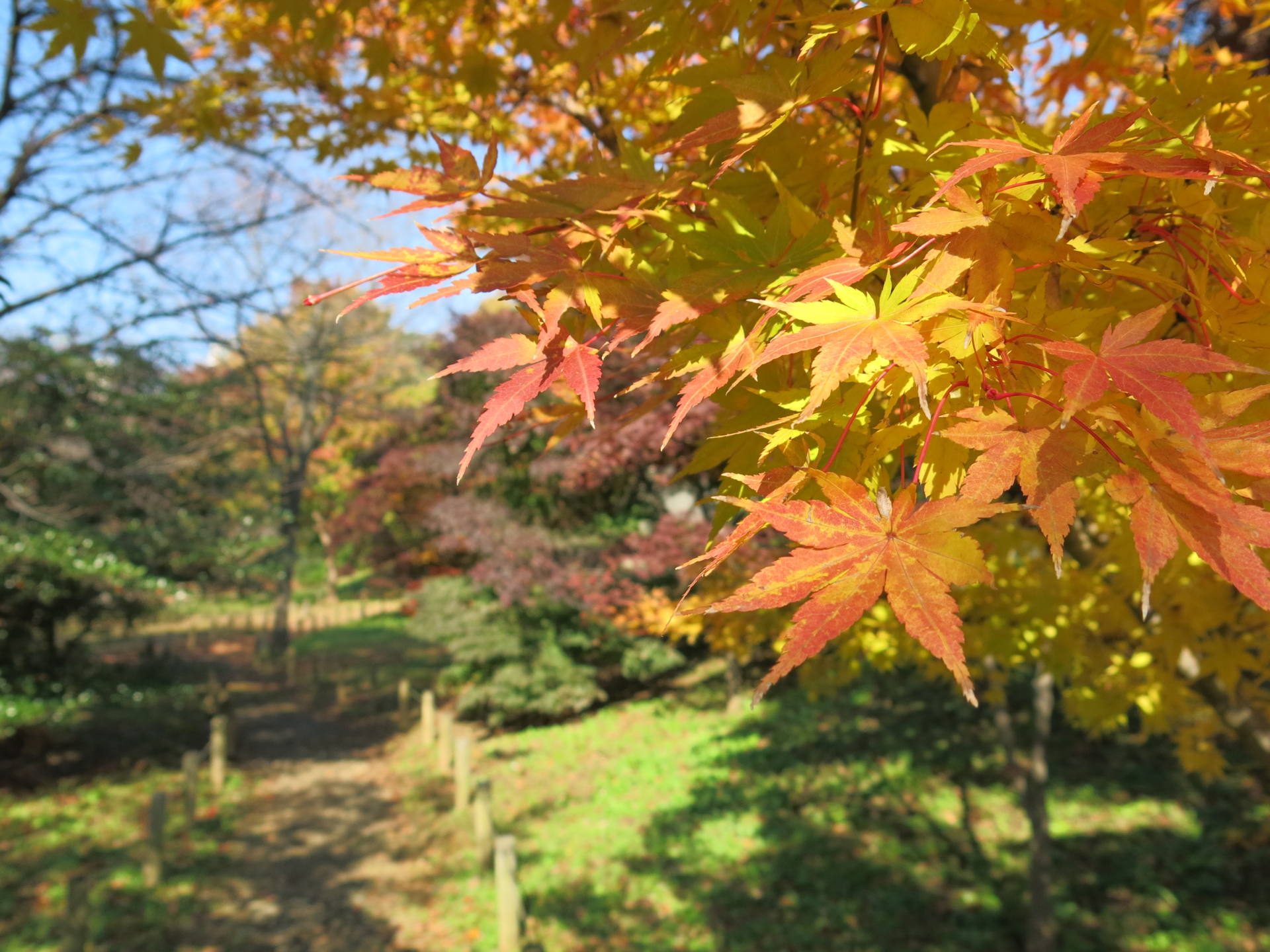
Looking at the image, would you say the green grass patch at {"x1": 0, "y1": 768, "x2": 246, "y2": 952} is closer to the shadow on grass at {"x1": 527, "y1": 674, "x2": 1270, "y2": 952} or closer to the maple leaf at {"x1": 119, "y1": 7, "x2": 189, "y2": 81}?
the shadow on grass at {"x1": 527, "y1": 674, "x2": 1270, "y2": 952}

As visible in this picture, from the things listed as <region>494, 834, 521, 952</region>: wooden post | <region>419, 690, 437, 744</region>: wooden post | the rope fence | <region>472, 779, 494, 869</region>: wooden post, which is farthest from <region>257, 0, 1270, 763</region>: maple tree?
<region>419, 690, 437, 744</region>: wooden post

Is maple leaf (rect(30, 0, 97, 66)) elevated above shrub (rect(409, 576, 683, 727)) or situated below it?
above

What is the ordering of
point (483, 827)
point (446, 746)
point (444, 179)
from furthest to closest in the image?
point (446, 746)
point (483, 827)
point (444, 179)

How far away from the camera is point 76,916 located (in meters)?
5.42

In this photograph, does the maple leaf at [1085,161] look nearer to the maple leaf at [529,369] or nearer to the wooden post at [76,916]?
the maple leaf at [529,369]

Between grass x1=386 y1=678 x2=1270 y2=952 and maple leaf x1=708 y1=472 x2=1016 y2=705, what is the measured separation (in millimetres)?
5704

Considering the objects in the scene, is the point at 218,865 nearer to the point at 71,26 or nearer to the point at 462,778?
the point at 462,778

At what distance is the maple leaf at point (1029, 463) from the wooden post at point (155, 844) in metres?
8.55

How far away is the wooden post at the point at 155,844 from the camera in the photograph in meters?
6.98

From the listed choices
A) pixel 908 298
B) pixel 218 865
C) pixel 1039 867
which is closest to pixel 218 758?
pixel 218 865

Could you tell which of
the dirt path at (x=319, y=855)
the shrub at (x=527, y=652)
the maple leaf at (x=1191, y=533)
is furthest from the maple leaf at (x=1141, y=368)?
the shrub at (x=527, y=652)

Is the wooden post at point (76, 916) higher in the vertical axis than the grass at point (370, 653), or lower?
lower

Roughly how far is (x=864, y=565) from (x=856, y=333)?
0.86ft

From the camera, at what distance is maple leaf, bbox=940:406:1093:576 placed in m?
0.83
